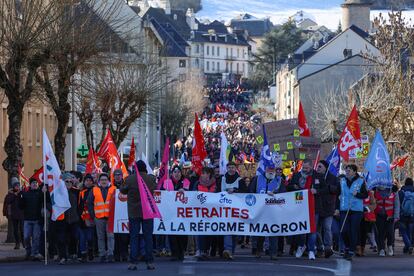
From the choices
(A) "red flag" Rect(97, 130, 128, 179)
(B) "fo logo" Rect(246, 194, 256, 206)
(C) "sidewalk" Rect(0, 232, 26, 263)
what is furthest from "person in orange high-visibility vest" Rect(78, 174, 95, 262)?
(A) "red flag" Rect(97, 130, 128, 179)

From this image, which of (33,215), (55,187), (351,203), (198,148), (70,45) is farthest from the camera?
(70,45)

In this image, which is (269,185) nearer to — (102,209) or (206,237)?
(206,237)

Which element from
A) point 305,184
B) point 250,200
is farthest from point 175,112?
point 305,184

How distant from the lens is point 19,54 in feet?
98.0

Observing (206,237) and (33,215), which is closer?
(206,237)

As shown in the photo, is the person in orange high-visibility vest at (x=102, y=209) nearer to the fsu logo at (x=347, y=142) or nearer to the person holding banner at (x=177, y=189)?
the person holding banner at (x=177, y=189)

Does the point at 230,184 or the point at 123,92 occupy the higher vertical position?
the point at 123,92

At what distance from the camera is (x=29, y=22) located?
30.6 m

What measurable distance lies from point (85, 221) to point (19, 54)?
7.89 meters

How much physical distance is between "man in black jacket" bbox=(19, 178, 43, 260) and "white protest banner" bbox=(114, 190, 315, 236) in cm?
Result: 173

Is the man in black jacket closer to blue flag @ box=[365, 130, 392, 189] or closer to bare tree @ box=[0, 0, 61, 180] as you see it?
bare tree @ box=[0, 0, 61, 180]

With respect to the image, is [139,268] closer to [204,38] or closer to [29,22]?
[29,22]

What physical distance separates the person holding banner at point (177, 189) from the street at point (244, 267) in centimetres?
19

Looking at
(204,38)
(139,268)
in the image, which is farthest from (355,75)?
(204,38)
